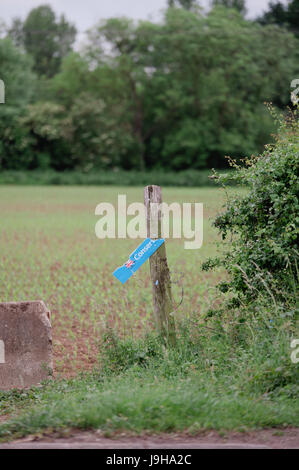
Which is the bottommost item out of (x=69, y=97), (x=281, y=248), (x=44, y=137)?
(x=281, y=248)

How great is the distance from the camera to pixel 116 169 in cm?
5556

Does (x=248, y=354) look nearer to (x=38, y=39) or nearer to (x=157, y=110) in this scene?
(x=157, y=110)

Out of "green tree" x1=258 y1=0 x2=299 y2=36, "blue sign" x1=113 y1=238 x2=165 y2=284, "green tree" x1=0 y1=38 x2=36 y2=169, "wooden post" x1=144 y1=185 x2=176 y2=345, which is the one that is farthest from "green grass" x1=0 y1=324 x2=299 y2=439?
"green tree" x1=258 y1=0 x2=299 y2=36

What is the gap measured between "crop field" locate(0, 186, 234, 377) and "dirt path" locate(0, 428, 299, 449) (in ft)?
6.51

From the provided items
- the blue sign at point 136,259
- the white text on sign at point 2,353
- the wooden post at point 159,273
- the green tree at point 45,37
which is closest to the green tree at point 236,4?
the green tree at point 45,37

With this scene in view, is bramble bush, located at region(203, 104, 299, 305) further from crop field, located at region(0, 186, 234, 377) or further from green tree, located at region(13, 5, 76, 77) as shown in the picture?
green tree, located at region(13, 5, 76, 77)

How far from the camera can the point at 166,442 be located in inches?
165

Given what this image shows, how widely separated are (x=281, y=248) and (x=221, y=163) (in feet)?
178

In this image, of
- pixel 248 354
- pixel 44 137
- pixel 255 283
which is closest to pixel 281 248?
pixel 255 283

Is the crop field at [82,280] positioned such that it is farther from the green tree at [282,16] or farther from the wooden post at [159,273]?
the green tree at [282,16]

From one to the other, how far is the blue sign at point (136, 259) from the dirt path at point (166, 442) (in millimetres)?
2015

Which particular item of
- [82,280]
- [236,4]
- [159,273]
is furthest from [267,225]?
[236,4]

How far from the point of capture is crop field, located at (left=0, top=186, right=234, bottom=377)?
782 cm

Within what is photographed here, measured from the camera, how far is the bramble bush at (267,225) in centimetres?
588
